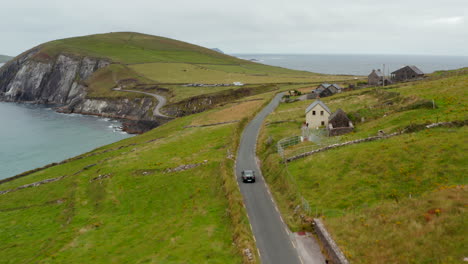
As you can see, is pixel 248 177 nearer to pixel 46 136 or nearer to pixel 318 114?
pixel 318 114

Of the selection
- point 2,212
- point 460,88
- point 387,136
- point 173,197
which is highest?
point 460,88

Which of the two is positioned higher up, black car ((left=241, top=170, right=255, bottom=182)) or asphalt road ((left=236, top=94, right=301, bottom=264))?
black car ((left=241, top=170, right=255, bottom=182))

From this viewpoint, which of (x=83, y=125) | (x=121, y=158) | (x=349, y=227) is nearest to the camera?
(x=349, y=227)

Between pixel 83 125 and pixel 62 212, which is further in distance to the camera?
pixel 83 125

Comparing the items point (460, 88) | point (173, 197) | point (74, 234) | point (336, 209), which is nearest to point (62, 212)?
point (74, 234)

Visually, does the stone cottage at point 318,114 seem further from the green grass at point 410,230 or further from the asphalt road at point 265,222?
the green grass at point 410,230

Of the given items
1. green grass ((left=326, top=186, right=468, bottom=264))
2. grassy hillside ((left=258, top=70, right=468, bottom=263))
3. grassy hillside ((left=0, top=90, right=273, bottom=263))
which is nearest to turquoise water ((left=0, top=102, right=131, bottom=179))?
grassy hillside ((left=0, top=90, right=273, bottom=263))

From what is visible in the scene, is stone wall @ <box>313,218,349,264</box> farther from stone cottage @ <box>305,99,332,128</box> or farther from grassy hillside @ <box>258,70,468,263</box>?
stone cottage @ <box>305,99,332,128</box>

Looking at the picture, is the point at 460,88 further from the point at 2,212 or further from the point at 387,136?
the point at 2,212
